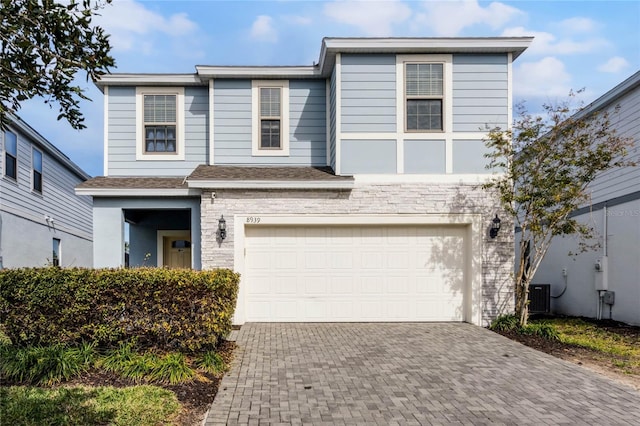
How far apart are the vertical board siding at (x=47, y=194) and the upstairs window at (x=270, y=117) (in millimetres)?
7254

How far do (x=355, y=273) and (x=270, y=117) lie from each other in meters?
4.15

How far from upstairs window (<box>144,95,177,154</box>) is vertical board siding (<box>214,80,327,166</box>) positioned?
113 cm

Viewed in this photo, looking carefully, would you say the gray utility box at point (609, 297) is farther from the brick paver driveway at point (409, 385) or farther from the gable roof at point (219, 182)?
the gable roof at point (219, 182)

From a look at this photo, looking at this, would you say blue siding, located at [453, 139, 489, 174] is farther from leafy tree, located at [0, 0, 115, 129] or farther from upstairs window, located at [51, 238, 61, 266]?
upstairs window, located at [51, 238, 61, 266]

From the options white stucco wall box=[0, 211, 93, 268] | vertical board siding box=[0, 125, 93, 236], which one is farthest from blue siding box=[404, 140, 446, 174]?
vertical board siding box=[0, 125, 93, 236]

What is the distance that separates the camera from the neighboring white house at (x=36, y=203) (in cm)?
1199

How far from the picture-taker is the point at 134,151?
1013cm

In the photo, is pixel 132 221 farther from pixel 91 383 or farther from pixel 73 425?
pixel 73 425

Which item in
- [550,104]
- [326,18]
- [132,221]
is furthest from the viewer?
[132,221]

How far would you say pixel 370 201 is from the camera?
9148mm

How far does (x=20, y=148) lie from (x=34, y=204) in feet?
5.94

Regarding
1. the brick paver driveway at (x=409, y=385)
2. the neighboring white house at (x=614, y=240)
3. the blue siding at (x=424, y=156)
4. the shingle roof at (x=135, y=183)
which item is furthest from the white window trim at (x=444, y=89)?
the shingle roof at (x=135, y=183)

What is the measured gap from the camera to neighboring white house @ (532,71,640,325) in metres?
9.50

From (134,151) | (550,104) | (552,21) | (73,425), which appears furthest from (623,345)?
(134,151)
